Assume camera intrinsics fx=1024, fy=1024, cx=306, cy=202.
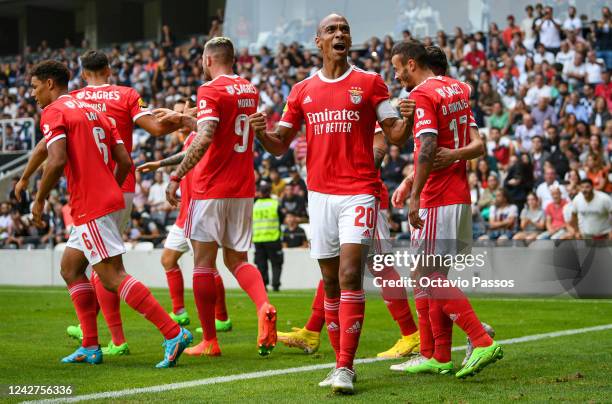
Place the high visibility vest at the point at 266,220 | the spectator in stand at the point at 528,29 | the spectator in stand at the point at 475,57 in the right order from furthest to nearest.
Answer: the spectator in stand at the point at 475,57, the spectator in stand at the point at 528,29, the high visibility vest at the point at 266,220

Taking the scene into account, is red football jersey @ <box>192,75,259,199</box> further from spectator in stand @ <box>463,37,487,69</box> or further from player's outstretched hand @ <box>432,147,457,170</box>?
spectator in stand @ <box>463,37,487,69</box>

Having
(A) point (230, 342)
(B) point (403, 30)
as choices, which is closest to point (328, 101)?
(A) point (230, 342)

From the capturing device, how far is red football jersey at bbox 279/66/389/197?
266 inches

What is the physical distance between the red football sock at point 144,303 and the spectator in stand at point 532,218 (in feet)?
33.0

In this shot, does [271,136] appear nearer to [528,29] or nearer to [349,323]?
[349,323]

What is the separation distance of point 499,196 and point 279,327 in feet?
23.7

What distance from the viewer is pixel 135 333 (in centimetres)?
1085

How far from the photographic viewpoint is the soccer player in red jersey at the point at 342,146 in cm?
668

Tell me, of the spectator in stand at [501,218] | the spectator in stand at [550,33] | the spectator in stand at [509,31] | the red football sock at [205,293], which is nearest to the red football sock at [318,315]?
the red football sock at [205,293]

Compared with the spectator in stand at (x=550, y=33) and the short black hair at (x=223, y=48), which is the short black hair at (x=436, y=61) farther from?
the spectator in stand at (x=550, y=33)

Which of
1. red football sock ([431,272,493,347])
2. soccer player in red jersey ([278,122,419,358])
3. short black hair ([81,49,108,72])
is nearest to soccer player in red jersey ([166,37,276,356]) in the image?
soccer player in red jersey ([278,122,419,358])

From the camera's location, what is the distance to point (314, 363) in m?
8.01

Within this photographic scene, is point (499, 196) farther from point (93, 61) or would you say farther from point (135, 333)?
point (93, 61)

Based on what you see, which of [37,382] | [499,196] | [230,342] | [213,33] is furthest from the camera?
[213,33]
